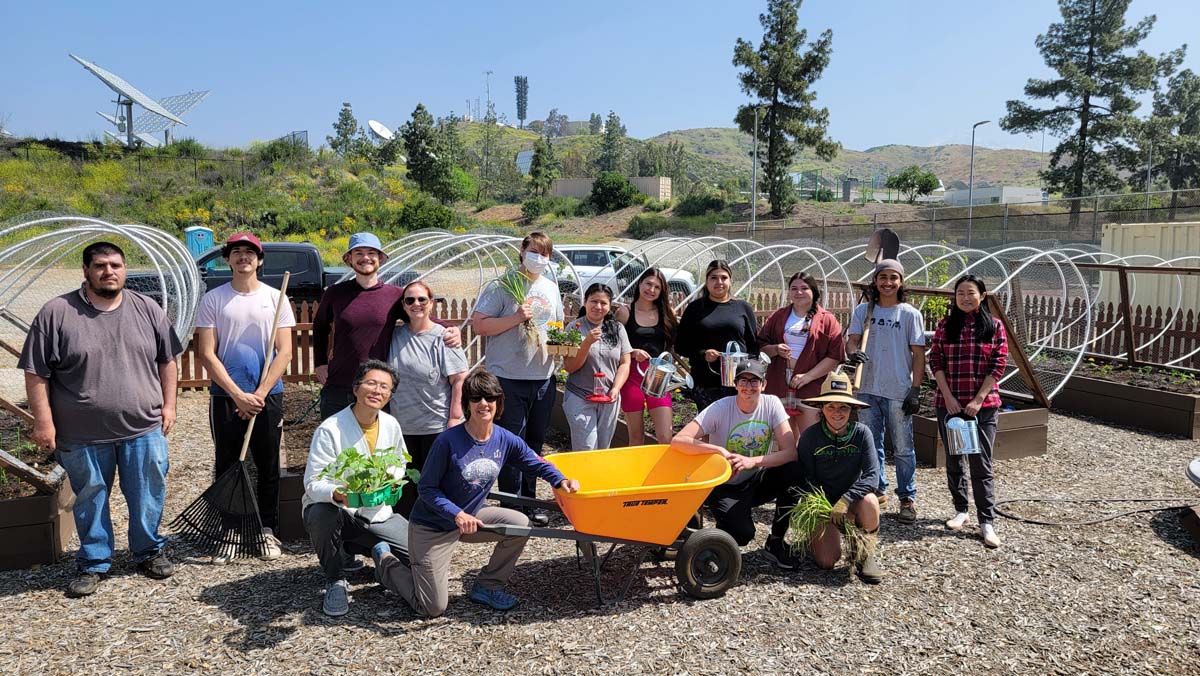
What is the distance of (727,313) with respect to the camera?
4.94 m

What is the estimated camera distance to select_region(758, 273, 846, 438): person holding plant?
16.4 ft

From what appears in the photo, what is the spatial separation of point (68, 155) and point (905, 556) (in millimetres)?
41832

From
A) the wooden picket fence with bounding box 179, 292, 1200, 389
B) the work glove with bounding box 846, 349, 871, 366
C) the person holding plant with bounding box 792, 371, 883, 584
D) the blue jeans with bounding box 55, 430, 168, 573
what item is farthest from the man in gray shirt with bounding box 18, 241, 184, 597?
the wooden picket fence with bounding box 179, 292, 1200, 389

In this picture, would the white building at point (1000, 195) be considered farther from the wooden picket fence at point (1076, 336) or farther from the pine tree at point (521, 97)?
the pine tree at point (521, 97)

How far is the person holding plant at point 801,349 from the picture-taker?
16.4 feet

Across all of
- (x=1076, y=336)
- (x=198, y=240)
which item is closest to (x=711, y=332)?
(x=1076, y=336)

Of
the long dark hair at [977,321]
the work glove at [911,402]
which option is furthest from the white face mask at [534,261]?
the long dark hair at [977,321]

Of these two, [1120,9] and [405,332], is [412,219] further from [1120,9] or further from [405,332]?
[1120,9]

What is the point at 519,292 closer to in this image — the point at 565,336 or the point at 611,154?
the point at 565,336

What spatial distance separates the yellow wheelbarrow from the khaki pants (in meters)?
0.14

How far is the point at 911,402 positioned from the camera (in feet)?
16.1

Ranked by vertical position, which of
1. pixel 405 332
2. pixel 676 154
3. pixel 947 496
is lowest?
pixel 947 496

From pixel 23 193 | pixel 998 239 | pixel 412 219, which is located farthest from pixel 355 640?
pixel 23 193

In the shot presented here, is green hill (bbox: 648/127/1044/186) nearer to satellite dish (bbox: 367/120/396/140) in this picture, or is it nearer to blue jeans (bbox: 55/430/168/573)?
satellite dish (bbox: 367/120/396/140)
